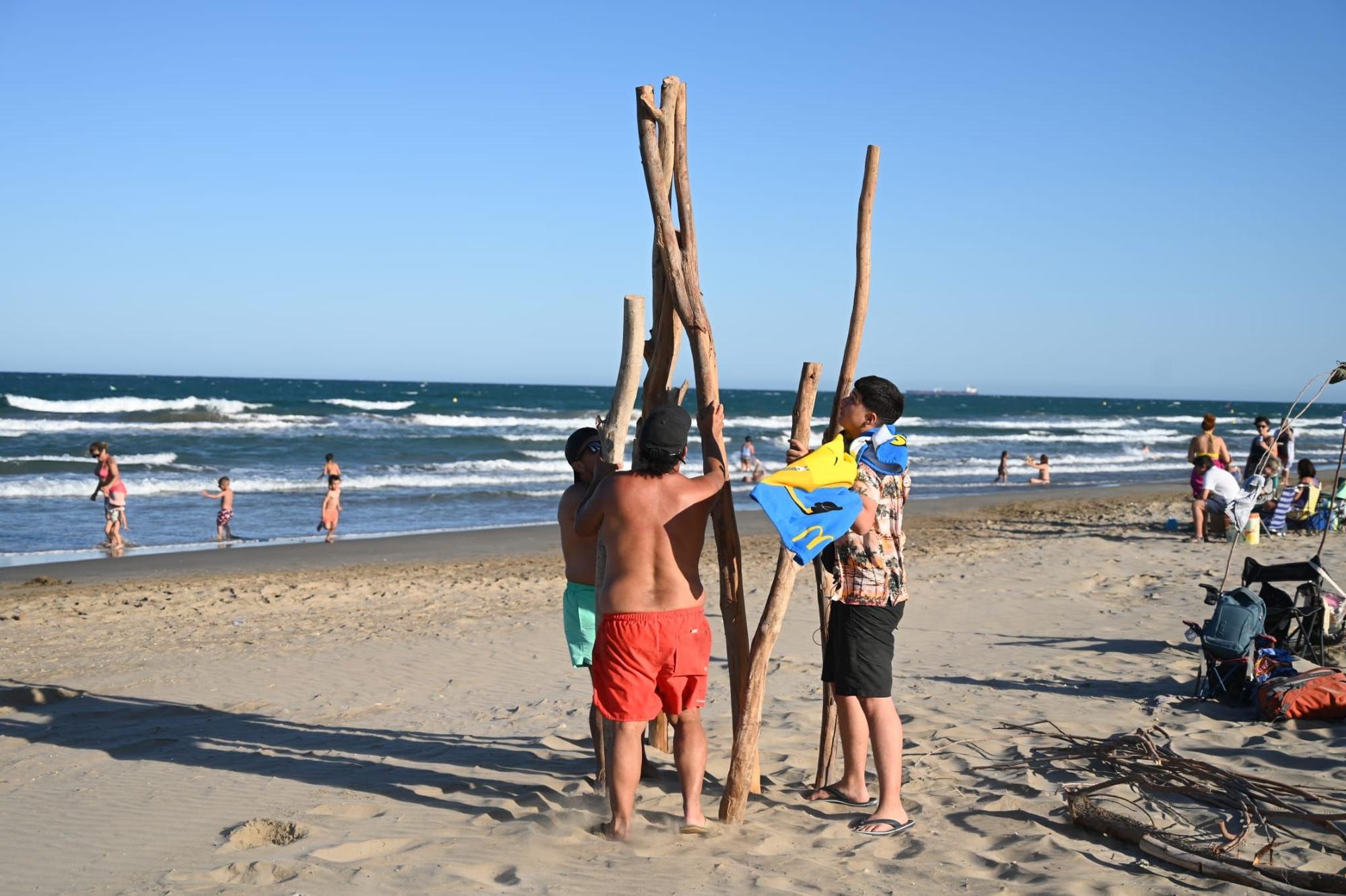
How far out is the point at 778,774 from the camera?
487cm

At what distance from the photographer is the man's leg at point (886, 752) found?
156 inches

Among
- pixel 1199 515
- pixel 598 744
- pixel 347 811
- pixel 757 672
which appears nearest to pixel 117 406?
pixel 1199 515

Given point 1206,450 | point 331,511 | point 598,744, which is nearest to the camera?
point 598,744

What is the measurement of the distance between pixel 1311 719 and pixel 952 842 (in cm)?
252

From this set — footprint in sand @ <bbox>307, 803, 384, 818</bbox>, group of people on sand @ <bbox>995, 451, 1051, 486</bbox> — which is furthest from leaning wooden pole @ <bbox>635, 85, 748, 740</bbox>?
group of people on sand @ <bbox>995, 451, 1051, 486</bbox>

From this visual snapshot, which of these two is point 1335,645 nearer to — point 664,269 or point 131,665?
point 664,269

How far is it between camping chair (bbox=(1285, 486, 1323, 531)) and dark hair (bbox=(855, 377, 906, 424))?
422 inches

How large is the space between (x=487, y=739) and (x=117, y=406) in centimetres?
4486

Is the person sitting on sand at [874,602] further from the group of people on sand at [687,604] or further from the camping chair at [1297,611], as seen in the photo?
the camping chair at [1297,611]

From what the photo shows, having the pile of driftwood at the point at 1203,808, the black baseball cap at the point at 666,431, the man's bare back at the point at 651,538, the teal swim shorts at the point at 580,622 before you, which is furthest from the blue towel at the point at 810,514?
the pile of driftwood at the point at 1203,808

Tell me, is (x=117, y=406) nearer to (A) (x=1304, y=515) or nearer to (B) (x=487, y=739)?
(A) (x=1304, y=515)

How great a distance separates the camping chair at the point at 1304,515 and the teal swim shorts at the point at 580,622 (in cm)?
1098

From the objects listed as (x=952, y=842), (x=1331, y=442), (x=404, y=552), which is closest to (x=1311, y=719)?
(x=952, y=842)

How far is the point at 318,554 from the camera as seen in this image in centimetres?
1378
